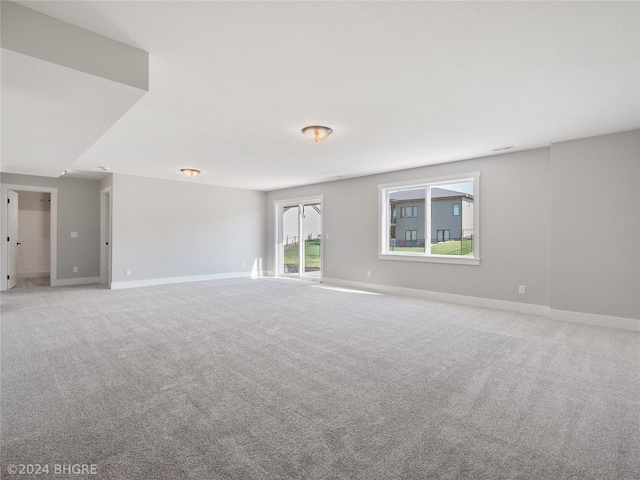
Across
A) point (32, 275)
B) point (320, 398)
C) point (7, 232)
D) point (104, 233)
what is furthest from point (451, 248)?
point (32, 275)

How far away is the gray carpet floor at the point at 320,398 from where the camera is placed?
170 cm

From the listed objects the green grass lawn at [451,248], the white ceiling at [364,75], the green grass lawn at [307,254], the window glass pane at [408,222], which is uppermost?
the white ceiling at [364,75]

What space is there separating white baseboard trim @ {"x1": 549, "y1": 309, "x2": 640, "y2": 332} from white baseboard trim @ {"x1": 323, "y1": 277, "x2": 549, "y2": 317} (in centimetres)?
21

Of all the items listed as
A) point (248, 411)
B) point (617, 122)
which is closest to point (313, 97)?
point (248, 411)

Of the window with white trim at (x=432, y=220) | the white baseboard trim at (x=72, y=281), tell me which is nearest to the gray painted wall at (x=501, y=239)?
the window with white trim at (x=432, y=220)

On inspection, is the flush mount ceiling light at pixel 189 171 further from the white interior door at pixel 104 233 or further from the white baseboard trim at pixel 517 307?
the white baseboard trim at pixel 517 307

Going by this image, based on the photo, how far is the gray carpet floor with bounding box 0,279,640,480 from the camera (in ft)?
5.57

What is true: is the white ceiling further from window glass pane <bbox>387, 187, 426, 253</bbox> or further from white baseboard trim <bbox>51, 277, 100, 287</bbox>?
white baseboard trim <bbox>51, 277, 100, 287</bbox>

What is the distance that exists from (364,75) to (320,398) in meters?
2.58

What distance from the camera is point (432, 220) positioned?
631 centimetres

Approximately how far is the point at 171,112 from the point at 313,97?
163 cm

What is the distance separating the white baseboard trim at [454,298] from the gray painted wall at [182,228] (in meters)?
3.32

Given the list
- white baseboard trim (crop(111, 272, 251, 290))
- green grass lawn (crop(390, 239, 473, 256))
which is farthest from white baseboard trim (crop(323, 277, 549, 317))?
white baseboard trim (crop(111, 272, 251, 290))

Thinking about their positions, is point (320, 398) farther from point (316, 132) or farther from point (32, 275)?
point (32, 275)
